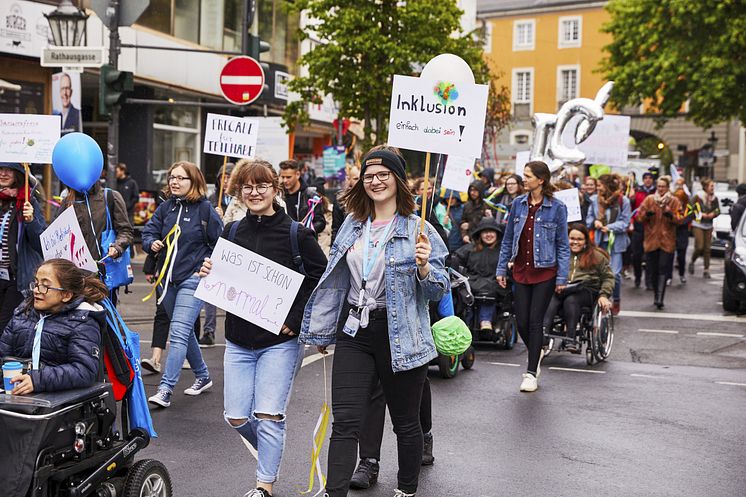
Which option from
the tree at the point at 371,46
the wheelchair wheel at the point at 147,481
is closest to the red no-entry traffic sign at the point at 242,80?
the tree at the point at 371,46

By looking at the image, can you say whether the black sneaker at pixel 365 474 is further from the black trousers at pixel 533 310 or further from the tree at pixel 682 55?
the tree at pixel 682 55

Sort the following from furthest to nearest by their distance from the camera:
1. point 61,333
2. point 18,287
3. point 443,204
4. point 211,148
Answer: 1. point 443,204
2. point 211,148
3. point 18,287
4. point 61,333

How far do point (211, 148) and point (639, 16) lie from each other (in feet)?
106

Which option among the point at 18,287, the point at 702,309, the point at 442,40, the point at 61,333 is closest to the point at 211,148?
the point at 18,287

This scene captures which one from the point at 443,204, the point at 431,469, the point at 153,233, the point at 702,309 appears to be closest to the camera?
the point at 431,469

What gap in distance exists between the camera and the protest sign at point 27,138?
7672 millimetres

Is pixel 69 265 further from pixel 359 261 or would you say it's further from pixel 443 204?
pixel 443 204

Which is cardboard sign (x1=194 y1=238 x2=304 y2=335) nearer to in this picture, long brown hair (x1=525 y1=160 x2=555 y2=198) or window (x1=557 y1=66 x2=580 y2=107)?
long brown hair (x1=525 y1=160 x2=555 y2=198)

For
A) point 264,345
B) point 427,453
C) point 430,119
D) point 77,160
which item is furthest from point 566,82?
point 264,345

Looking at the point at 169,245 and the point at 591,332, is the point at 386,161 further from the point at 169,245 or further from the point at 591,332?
the point at 591,332

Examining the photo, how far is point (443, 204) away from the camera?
13.6 metres

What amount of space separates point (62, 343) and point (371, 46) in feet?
51.8

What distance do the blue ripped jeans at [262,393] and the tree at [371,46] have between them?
48.7 feet

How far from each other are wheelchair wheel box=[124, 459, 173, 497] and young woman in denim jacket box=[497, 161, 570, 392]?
4.35 metres
